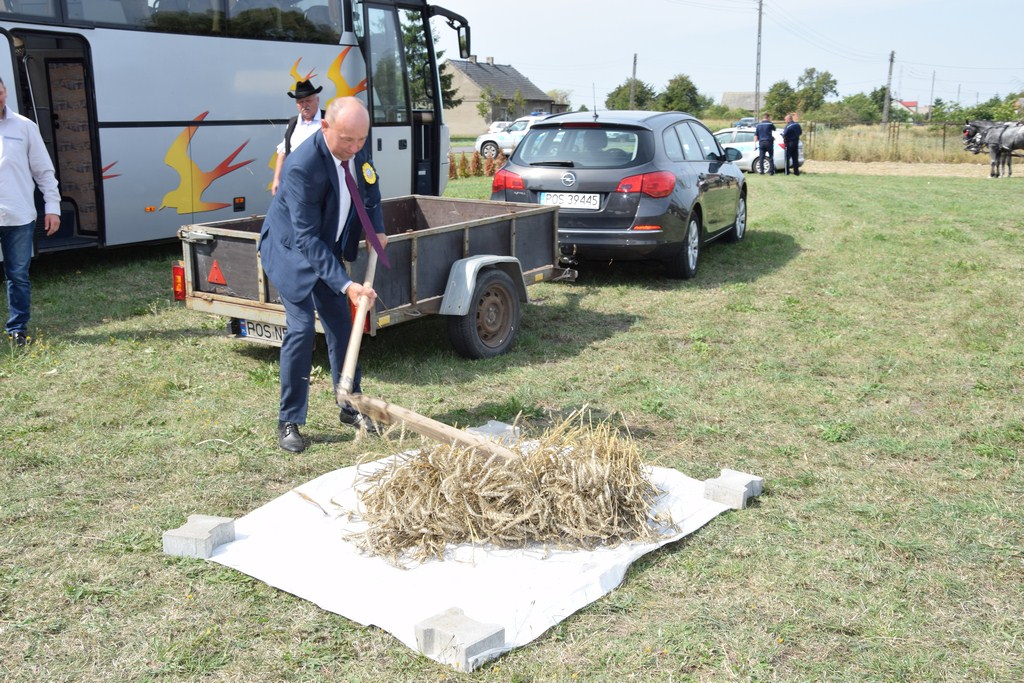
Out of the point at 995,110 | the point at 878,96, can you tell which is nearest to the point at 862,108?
the point at 878,96

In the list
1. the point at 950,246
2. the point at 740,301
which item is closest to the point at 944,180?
the point at 950,246

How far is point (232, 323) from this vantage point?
22.6 feet

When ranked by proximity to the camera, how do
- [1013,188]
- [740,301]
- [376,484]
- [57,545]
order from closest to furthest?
[57,545] < [376,484] < [740,301] < [1013,188]

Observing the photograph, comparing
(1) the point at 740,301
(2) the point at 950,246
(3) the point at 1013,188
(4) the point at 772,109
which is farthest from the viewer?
(4) the point at 772,109

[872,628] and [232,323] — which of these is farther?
[232,323]

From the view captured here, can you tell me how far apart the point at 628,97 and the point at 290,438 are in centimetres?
8397

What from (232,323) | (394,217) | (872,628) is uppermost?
(394,217)

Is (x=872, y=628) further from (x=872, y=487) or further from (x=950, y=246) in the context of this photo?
(x=950, y=246)

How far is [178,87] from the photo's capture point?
11.1 metres

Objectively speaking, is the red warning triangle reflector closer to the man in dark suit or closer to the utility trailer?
the utility trailer

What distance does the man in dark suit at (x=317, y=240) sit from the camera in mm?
4859

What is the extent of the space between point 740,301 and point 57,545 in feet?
23.2

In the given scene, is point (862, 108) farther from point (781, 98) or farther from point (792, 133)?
point (792, 133)

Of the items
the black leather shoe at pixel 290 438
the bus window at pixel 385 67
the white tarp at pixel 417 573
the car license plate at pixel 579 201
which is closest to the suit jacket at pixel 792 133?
the bus window at pixel 385 67
